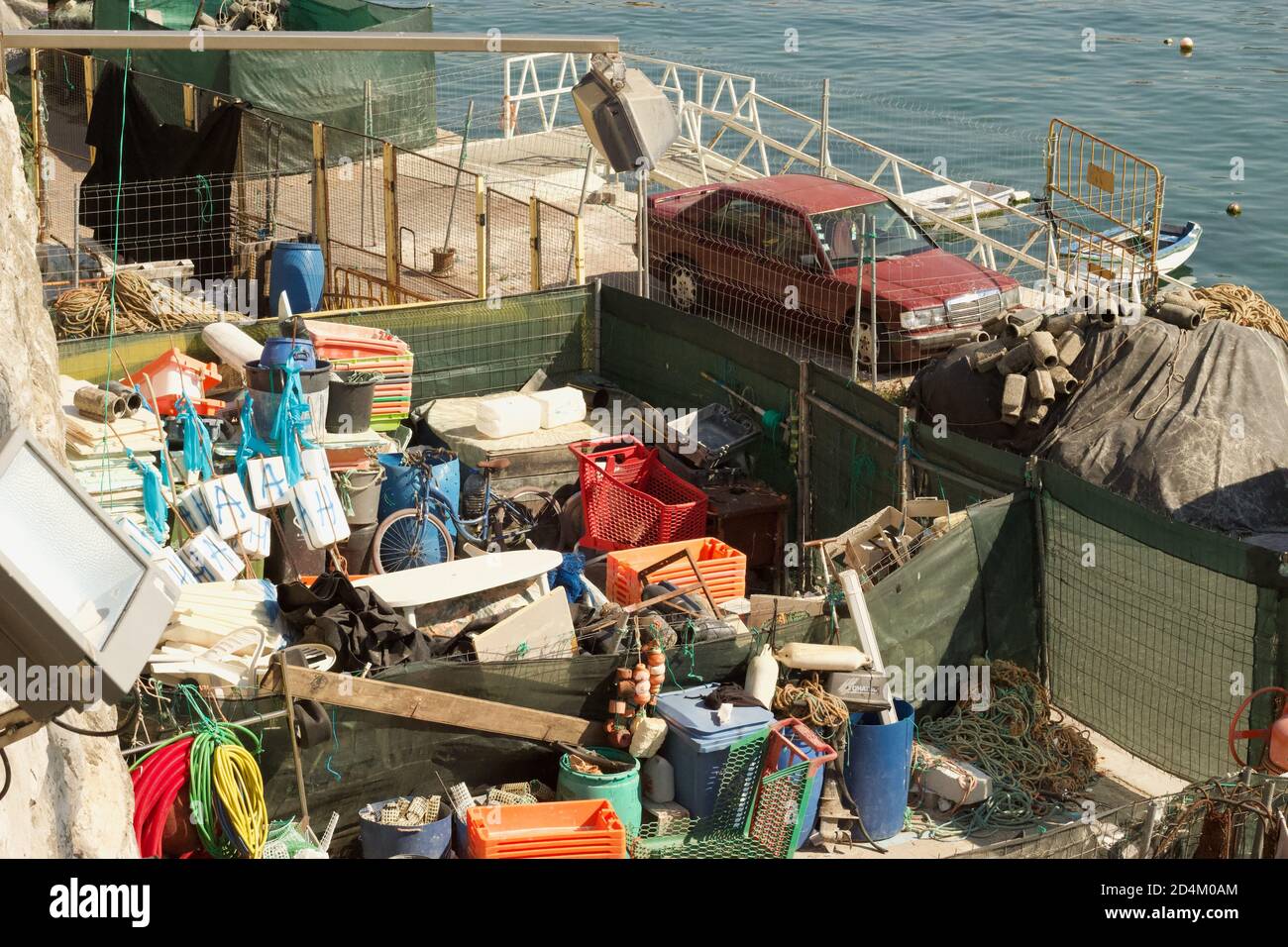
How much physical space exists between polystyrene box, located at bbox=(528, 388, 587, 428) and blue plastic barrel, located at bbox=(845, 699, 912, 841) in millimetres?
5899

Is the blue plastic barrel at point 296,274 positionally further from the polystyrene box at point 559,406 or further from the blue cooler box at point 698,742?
the blue cooler box at point 698,742

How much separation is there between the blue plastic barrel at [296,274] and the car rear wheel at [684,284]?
395 cm

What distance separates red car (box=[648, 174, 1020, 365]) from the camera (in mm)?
15914

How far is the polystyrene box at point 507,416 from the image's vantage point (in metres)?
14.2

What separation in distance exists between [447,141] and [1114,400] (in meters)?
15.5

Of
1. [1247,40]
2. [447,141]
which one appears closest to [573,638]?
[447,141]

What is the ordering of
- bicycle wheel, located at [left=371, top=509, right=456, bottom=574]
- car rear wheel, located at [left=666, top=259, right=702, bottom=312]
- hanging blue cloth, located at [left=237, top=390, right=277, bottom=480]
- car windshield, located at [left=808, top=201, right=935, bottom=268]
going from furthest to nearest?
car rear wheel, located at [left=666, top=259, right=702, bottom=312]
car windshield, located at [left=808, top=201, right=935, bottom=268]
bicycle wheel, located at [left=371, top=509, right=456, bottom=574]
hanging blue cloth, located at [left=237, top=390, right=277, bottom=480]

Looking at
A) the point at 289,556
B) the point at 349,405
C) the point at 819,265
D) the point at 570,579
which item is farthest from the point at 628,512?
the point at 819,265

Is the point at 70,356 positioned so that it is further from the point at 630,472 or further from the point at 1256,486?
the point at 1256,486

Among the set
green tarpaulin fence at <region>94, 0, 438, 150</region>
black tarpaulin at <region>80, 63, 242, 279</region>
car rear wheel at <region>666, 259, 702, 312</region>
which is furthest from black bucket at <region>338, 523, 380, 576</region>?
green tarpaulin fence at <region>94, 0, 438, 150</region>

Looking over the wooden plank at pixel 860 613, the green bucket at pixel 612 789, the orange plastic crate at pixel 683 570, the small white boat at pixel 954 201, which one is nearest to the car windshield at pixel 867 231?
the orange plastic crate at pixel 683 570

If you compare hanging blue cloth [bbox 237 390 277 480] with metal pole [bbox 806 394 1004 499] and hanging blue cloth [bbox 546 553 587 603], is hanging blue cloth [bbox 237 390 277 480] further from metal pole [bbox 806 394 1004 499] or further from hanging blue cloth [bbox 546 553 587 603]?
metal pole [bbox 806 394 1004 499]

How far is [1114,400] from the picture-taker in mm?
12750

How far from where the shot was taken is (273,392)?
12.4 meters
